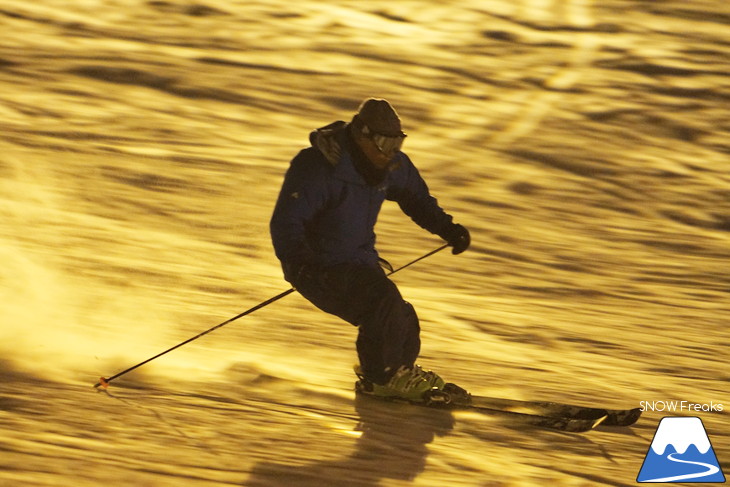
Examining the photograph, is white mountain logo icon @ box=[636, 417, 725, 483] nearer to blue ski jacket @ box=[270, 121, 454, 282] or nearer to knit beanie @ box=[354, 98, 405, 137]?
blue ski jacket @ box=[270, 121, 454, 282]

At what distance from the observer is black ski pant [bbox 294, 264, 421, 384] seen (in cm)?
535

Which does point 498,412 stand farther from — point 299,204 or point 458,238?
point 299,204

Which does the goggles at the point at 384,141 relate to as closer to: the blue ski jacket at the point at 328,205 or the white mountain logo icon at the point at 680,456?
the blue ski jacket at the point at 328,205

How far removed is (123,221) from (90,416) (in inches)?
182

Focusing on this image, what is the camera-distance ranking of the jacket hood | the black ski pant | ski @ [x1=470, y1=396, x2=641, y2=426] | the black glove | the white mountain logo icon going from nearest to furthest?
the white mountain logo icon, the jacket hood, the black ski pant, ski @ [x1=470, y1=396, x2=641, y2=426], the black glove

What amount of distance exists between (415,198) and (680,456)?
1.68 m

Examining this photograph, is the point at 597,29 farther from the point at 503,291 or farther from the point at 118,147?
the point at 503,291

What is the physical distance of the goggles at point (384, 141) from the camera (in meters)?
5.18

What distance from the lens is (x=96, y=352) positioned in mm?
6207

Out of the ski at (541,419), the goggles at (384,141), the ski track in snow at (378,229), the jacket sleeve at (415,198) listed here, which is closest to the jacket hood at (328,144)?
the goggles at (384,141)

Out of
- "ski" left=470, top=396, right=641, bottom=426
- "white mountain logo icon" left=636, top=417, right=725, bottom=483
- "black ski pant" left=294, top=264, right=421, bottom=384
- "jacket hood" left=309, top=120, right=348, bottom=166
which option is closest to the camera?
"white mountain logo icon" left=636, top=417, right=725, bottom=483

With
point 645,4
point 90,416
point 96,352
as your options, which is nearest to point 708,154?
point 645,4

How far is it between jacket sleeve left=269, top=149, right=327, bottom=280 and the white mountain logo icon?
1.69 metres

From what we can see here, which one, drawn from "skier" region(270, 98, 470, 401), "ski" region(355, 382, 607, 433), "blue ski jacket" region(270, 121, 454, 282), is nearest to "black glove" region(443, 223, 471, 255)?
"skier" region(270, 98, 470, 401)
